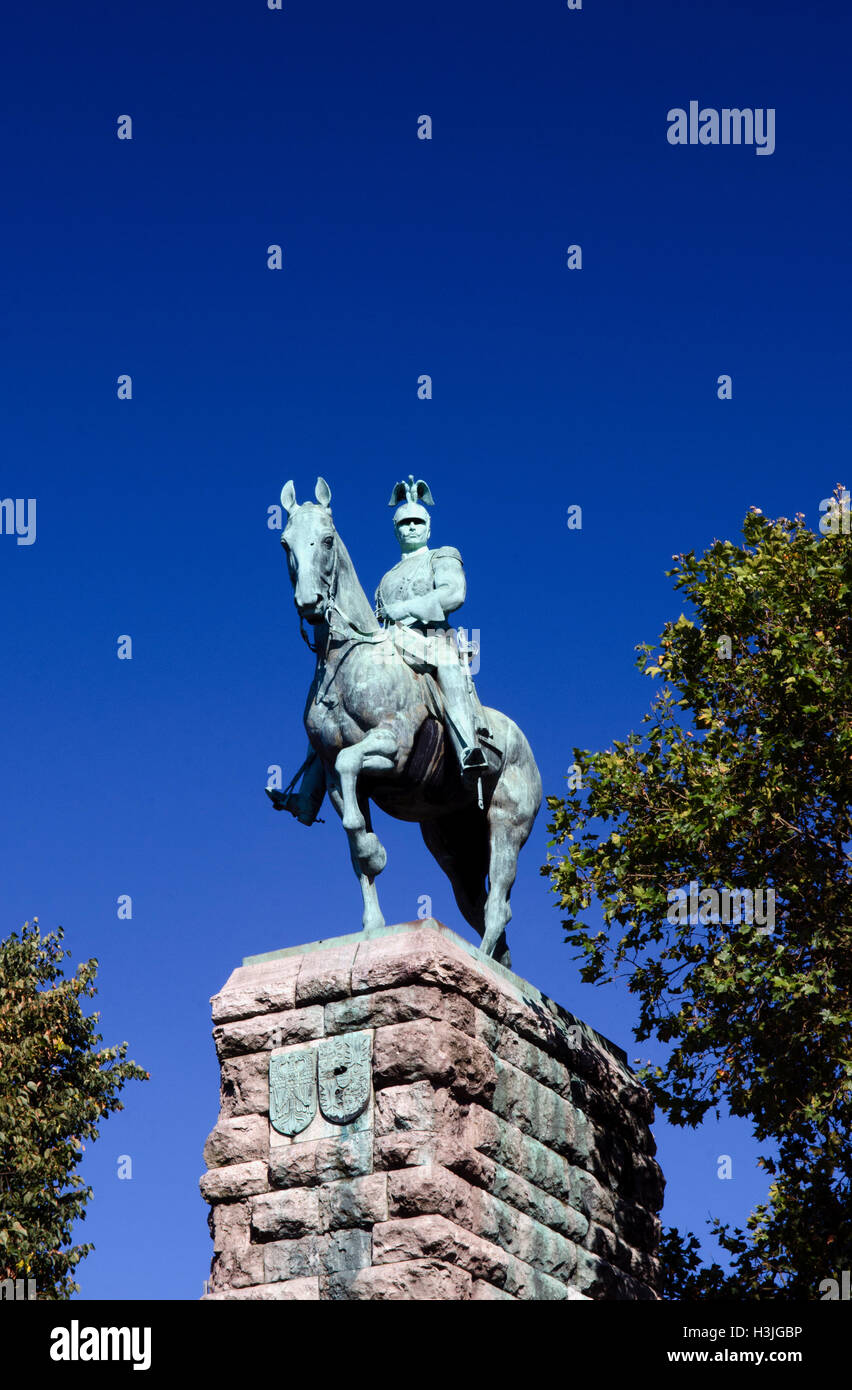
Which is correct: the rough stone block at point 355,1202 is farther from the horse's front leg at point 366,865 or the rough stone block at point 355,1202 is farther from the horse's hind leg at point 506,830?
the horse's hind leg at point 506,830

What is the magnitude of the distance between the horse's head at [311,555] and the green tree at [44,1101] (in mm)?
13781

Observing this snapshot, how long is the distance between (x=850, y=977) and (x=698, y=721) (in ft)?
12.1

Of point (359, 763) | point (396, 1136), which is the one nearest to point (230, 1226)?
point (396, 1136)

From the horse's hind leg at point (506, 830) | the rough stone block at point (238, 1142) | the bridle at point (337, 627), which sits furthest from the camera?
the horse's hind leg at point (506, 830)

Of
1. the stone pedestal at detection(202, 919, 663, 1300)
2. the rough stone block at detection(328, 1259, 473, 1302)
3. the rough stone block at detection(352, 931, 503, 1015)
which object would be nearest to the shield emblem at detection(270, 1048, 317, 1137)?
the stone pedestal at detection(202, 919, 663, 1300)

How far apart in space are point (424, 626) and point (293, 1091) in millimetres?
4160

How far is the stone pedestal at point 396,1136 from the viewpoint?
1213 centimetres

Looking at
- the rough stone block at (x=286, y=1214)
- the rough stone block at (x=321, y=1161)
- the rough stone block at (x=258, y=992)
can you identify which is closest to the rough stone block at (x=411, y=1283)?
the rough stone block at (x=286, y=1214)

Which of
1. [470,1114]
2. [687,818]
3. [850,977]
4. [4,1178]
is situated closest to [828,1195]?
[850,977]

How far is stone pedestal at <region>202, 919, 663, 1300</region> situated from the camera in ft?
39.8

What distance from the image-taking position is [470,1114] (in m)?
12.8

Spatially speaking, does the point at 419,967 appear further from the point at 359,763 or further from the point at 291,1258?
the point at 291,1258

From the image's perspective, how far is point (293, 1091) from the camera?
1299 cm
